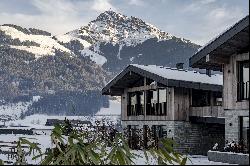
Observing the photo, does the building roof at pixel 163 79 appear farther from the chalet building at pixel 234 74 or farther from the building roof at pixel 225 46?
the chalet building at pixel 234 74

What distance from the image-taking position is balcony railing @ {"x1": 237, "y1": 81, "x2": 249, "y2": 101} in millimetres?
20203

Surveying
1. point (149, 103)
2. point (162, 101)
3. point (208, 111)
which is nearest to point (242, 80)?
point (208, 111)

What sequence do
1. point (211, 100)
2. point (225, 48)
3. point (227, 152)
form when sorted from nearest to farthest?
point (227, 152) < point (225, 48) < point (211, 100)

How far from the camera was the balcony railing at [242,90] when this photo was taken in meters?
20.2

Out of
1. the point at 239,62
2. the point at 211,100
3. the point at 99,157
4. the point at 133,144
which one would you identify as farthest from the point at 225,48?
the point at 99,157

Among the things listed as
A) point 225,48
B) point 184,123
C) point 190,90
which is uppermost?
point 225,48

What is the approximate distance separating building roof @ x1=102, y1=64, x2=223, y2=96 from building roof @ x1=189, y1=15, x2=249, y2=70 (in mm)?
3887

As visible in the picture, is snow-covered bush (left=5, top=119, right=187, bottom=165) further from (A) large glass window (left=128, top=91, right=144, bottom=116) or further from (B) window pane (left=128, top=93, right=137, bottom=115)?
(B) window pane (left=128, top=93, right=137, bottom=115)

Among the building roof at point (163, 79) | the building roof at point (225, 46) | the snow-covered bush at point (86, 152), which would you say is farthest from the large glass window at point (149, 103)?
the snow-covered bush at point (86, 152)

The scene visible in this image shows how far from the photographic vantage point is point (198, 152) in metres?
27.6

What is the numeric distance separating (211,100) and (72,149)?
27.4 m

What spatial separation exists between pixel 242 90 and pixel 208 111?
5.10m

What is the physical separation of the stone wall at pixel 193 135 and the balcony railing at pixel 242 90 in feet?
23.2

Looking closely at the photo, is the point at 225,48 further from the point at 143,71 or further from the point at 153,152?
the point at 153,152
